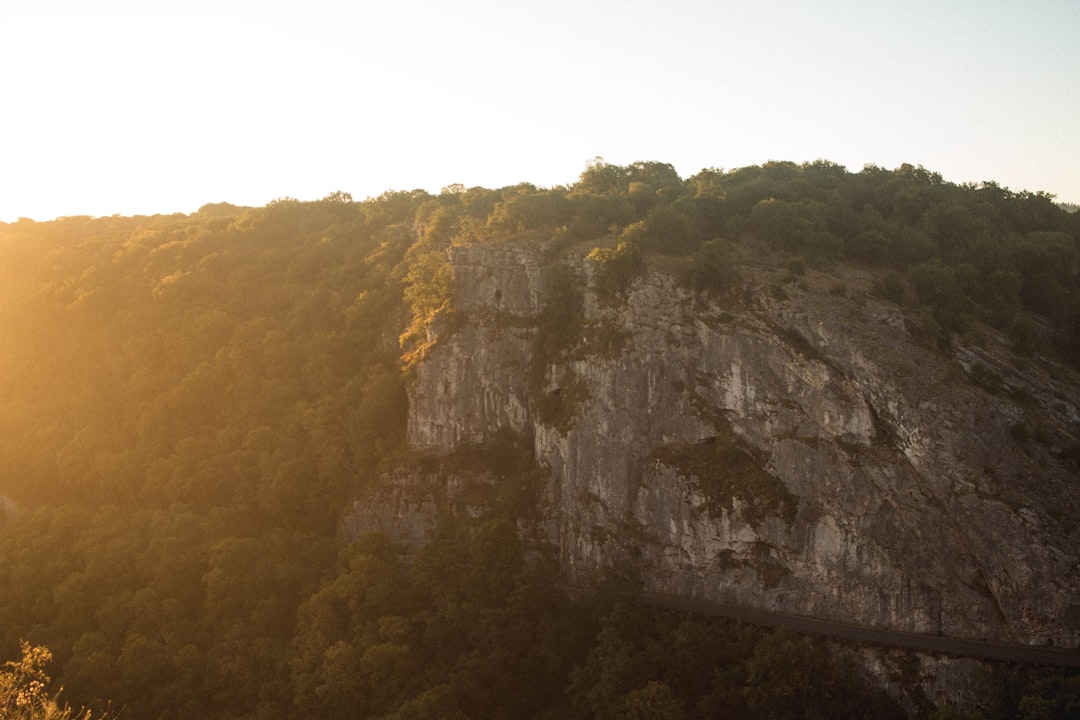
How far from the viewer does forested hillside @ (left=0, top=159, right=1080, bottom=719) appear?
39781mm

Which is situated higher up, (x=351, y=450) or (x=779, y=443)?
(x=779, y=443)

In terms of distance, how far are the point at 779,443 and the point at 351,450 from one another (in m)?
27.9

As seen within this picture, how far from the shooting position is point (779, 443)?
42.5 metres

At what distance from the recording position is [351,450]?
53125 mm

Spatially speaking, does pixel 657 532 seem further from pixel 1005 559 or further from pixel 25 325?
pixel 25 325

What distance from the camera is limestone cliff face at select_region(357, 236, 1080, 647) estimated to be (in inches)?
1462

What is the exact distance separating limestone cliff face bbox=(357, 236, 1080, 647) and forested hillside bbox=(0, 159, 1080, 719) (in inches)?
89.1

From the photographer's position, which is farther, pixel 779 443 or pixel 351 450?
pixel 351 450

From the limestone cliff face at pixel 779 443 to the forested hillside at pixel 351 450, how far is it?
2263 millimetres

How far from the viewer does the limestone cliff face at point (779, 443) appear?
37.1 meters

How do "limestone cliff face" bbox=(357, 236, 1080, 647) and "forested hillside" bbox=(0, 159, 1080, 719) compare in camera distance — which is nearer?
"limestone cliff face" bbox=(357, 236, 1080, 647)

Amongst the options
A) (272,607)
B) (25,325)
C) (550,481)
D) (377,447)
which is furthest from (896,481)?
(25,325)

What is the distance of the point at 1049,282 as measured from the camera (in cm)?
4878

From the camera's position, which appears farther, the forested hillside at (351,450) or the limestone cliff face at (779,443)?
the forested hillside at (351,450)
